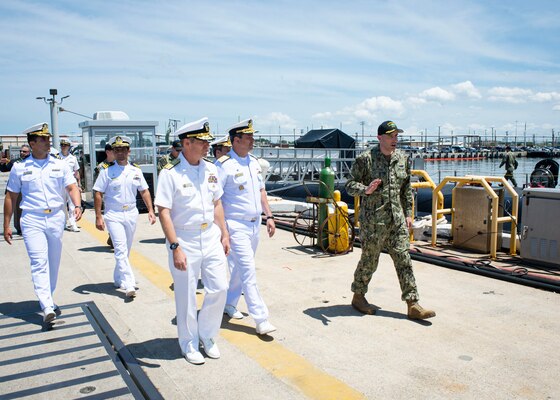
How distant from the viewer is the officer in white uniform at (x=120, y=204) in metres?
5.79

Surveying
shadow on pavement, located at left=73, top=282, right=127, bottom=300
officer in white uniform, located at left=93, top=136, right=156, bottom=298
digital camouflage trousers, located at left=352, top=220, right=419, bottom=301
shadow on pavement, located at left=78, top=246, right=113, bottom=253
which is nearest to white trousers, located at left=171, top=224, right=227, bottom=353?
digital camouflage trousers, located at left=352, top=220, right=419, bottom=301

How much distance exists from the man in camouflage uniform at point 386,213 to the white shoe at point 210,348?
1.66 m

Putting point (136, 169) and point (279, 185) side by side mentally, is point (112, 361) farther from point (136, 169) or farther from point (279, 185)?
point (279, 185)

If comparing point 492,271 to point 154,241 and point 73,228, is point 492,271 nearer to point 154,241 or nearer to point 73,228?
point 154,241

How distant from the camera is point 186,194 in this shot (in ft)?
12.5

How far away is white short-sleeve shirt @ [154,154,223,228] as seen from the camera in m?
3.76

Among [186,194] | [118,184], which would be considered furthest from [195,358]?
[118,184]

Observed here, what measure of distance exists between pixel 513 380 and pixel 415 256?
380 cm

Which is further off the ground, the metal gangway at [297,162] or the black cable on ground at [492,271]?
the metal gangway at [297,162]

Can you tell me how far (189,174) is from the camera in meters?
3.90

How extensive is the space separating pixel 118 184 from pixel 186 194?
249 cm

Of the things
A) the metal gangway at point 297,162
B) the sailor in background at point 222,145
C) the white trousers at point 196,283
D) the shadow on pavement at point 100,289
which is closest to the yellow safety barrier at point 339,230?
the sailor in background at point 222,145

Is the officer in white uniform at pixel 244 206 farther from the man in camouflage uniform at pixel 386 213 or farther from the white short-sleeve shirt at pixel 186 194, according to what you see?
the man in camouflage uniform at pixel 386 213

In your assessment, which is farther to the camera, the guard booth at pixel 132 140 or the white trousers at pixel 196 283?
the guard booth at pixel 132 140
